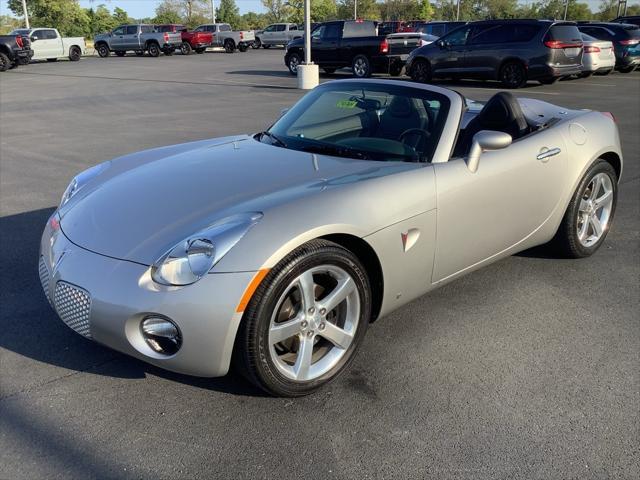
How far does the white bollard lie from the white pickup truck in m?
18.5

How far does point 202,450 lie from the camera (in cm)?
253

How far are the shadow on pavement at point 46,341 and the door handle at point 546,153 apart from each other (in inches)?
94.1

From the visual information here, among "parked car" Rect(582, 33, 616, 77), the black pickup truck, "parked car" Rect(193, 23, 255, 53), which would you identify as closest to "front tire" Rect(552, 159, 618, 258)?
"parked car" Rect(582, 33, 616, 77)

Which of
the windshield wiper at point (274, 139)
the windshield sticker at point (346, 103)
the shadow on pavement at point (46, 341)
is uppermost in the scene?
the windshield sticker at point (346, 103)

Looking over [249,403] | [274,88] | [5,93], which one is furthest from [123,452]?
[5,93]

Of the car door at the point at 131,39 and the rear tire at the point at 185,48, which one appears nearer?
the car door at the point at 131,39

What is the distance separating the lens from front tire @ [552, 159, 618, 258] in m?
4.37

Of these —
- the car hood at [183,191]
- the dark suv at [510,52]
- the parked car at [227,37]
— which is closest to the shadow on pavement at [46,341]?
the car hood at [183,191]

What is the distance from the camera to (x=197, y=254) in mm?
2633

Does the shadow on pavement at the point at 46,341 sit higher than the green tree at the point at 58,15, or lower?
lower

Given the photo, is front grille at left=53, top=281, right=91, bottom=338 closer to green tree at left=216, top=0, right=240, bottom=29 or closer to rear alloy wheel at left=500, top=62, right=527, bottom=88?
rear alloy wheel at left=500, top=62, right=527, bottom=88

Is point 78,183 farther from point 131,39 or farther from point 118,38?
point 118,38

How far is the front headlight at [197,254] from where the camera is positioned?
8.48 ft

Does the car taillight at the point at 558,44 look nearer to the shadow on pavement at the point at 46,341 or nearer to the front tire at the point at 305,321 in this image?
the shadow on pavement at the point at 46,341
